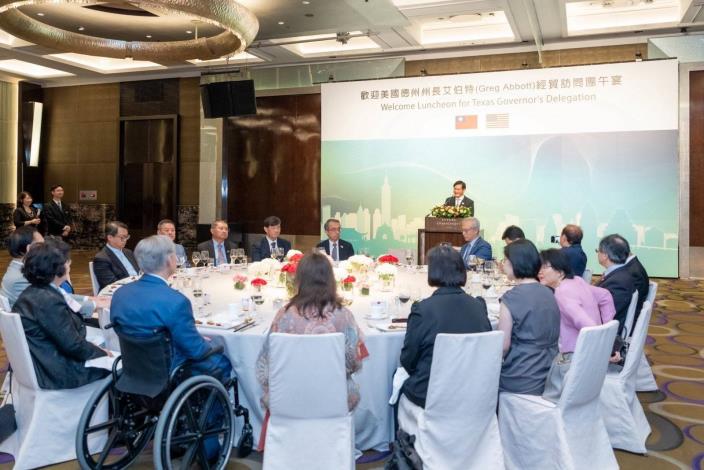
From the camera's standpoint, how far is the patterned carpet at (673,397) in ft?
10.2

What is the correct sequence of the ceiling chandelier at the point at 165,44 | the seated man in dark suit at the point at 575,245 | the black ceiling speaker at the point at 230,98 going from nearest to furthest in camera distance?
the seated man in dark suit at the point at 575,245
the ceiling chandelier at the point at 165,44
the black ceiling speaker at the point at 230,98

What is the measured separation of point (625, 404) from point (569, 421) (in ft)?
2.07

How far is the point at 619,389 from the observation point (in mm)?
3283

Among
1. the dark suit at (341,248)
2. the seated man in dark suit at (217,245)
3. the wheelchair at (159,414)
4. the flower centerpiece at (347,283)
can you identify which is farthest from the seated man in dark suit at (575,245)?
the seated man in dark suit at (217,245)

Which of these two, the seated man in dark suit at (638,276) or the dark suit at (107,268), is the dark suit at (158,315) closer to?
the dark suit at (107,268)

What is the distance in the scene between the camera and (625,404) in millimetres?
3264

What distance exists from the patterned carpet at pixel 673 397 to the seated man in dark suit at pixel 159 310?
0.69 metres

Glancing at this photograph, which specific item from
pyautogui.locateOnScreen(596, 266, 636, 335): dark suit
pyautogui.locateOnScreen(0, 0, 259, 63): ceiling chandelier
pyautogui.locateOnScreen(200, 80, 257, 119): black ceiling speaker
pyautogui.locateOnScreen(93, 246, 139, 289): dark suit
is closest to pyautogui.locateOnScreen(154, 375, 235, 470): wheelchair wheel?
pyautogui.locateOnScreen(93, 246, 139, 289): dark suit

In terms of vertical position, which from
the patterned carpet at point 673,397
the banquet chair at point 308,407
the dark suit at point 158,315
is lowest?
the patterned carpet at point 673,397

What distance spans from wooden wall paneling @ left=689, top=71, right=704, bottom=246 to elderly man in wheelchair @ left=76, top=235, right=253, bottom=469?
898 centimetres

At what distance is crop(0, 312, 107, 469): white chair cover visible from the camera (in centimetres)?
294

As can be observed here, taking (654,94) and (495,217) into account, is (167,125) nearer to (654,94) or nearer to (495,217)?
(495,217)

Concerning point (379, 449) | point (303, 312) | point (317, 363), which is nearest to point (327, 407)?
point (317, 363)

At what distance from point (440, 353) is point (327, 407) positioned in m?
0.54
